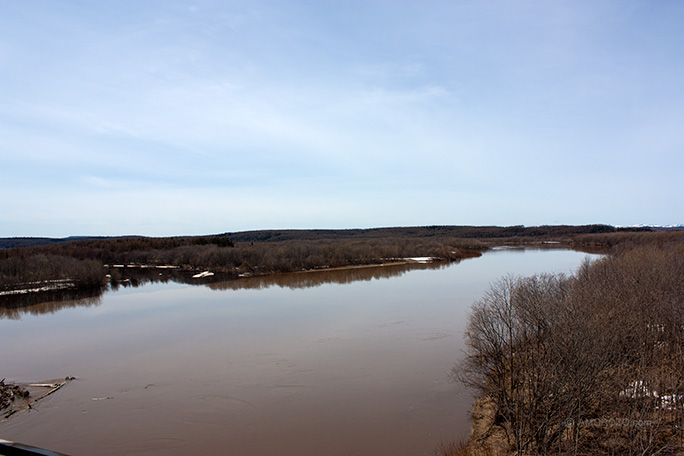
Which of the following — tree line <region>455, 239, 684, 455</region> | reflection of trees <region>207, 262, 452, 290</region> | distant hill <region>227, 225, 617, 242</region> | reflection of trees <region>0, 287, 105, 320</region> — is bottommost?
reflection of trees <region>207, 262, 452, 290</region>

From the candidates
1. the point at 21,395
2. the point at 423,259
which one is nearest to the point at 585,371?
the point at 21,395

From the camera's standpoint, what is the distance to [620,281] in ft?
39.5

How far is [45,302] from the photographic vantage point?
28094 millimetres

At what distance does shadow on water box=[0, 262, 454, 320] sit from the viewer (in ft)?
86.9

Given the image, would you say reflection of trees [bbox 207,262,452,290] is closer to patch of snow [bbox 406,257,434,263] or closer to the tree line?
patch of snow [bbox 406,257,434,263]

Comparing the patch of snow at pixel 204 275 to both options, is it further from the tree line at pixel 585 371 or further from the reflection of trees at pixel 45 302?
the tree line at pixel 585 371

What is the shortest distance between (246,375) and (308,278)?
2479 cm

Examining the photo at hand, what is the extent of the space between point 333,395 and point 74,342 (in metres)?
12.3

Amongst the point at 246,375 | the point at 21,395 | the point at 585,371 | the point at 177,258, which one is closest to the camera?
the point at 585,371

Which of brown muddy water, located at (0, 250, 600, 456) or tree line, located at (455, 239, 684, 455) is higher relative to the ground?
tree line, located at (455, 239, 684, 455)

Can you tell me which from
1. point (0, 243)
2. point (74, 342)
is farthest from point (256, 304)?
point (0, 243)

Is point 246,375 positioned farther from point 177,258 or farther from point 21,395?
point 177,258

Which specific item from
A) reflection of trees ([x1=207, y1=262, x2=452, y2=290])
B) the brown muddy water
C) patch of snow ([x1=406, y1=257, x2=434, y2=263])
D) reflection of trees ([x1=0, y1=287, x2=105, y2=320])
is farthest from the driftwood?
patch of snow ([x1=406, y1=257, x2=434, y2=263])

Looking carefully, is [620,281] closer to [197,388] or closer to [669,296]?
[669,296]
